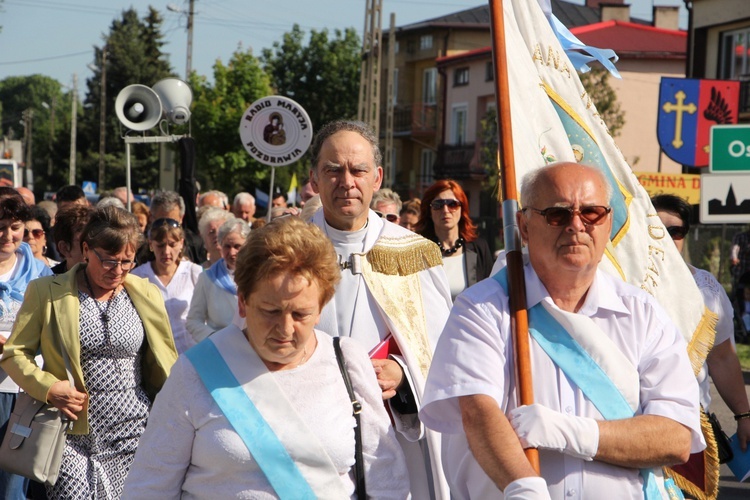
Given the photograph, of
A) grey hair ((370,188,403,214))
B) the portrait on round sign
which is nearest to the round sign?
the portrait on round sign

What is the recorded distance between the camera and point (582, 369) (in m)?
3.15

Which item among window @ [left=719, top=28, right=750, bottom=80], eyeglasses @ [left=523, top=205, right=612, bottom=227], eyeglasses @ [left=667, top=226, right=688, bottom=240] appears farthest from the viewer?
window @ [left=719, top=28, right=750, bottom=80]

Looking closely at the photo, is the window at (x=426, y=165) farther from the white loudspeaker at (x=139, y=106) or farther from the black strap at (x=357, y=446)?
the black strap at (x=357, y=446)

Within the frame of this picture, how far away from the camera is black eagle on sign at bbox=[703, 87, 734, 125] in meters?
16.6

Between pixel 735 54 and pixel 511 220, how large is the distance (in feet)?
89.1

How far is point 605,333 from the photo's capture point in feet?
10.6

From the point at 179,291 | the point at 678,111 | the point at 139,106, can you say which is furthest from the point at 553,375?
the point at 678,111

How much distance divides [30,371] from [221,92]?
124 feet

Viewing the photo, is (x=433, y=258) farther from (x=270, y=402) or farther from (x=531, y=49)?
(x=270, y=402)

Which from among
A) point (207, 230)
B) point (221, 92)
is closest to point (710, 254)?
point (207, 230)

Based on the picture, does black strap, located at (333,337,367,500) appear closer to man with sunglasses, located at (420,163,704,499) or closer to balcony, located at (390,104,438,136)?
man with sunglasses, located at (420,163,704,499)

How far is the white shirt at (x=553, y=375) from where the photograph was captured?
3121 mm

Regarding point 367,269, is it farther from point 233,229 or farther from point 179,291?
point 179,291

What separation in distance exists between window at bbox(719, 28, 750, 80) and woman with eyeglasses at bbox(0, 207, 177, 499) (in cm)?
2562
